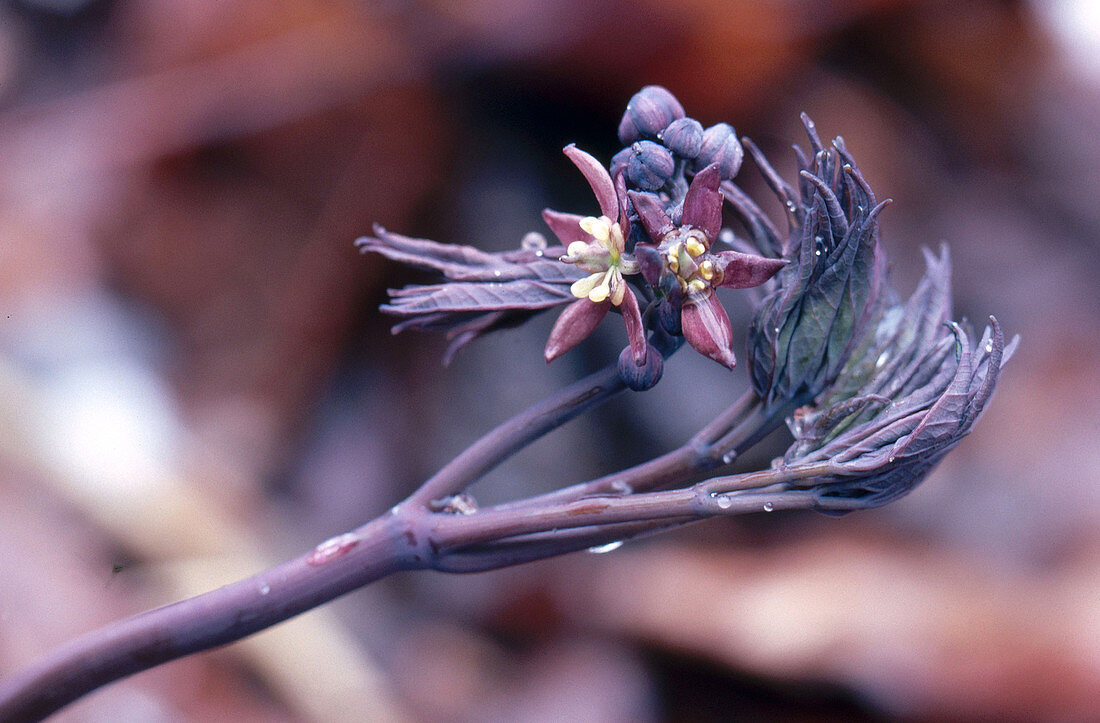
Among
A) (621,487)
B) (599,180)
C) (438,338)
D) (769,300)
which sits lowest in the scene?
(621,487)

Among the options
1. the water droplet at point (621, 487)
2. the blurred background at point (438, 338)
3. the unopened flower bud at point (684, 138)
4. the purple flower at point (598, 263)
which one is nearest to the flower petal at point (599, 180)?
the purple flower at point (598, 263)

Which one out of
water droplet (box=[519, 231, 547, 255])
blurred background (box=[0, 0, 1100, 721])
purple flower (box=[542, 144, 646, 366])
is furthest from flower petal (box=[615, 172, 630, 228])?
blurred background (box=[0, 0, 1100, 721])

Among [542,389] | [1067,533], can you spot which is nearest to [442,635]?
[542,389]

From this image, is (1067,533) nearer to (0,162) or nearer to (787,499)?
(787,499)

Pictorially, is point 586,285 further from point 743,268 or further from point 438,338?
point 438,338

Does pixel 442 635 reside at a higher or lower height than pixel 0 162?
lower

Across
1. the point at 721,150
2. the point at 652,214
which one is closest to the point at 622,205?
the point at 652,214

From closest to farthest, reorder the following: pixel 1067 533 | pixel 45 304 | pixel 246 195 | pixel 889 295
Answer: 1. pixel 889 295
2. pixel 1067 533
3. pixel 45 304
4. pixel 246 195

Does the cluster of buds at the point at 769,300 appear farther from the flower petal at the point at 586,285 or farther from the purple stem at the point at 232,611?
the purple stem at the point at 232,611
